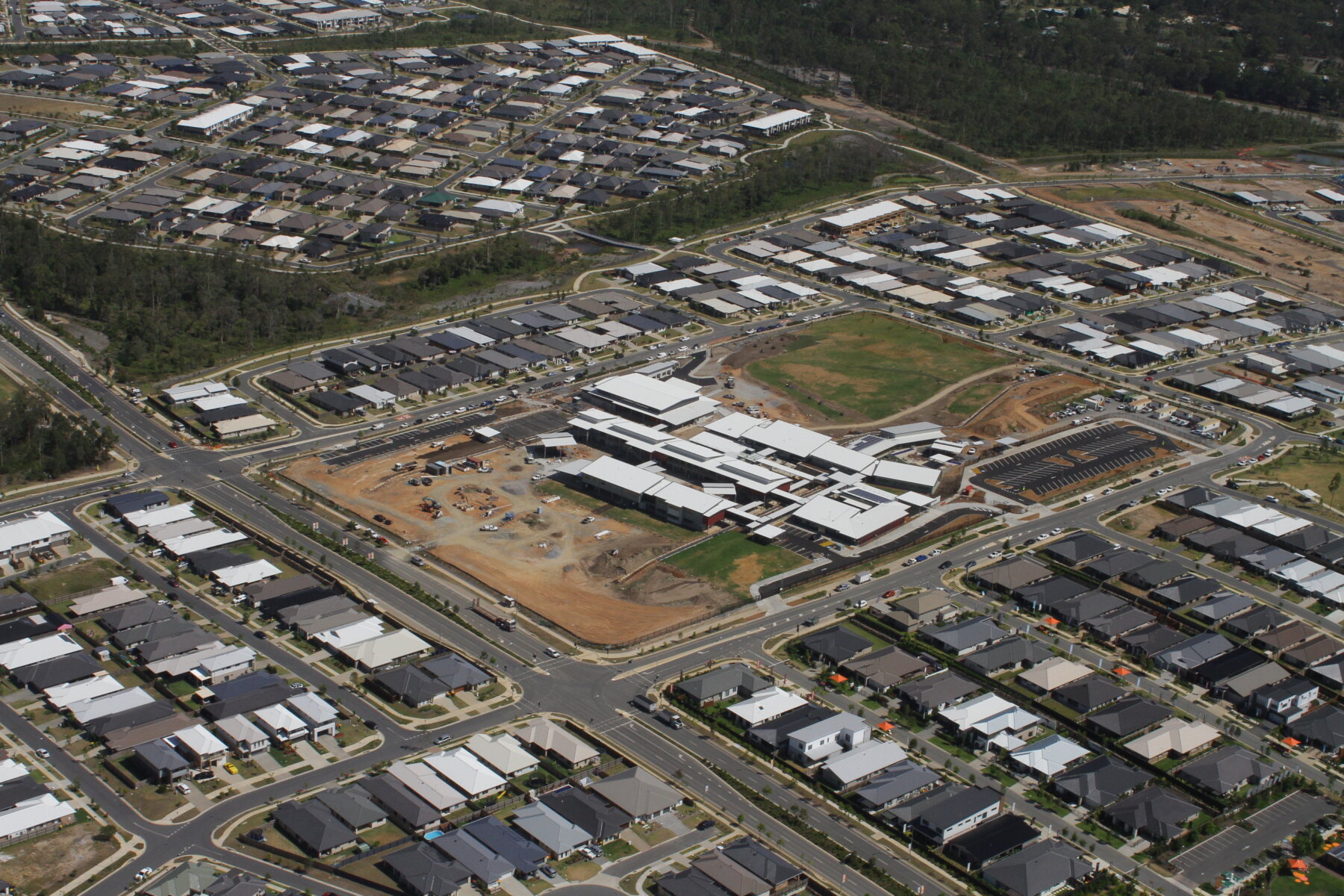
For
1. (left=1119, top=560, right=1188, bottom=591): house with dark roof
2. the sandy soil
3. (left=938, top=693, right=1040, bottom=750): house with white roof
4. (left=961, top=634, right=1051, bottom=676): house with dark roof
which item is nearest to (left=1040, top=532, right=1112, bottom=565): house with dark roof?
(left=1119, top=560, right=1188, bottom=591): house with dark roof

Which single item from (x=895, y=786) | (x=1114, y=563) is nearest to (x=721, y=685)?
(x=895, y=786)

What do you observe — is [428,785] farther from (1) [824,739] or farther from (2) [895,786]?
(2) [895,786]

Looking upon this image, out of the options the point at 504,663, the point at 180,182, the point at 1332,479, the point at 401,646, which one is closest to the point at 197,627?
the point at 401,646

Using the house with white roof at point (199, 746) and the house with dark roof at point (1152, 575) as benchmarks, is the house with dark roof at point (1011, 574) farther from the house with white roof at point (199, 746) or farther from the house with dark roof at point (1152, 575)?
the house with white roof at point (199, 746)

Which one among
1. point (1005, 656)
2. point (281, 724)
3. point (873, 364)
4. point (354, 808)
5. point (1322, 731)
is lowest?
point (354, 808)

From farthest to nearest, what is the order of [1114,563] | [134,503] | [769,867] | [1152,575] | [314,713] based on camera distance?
[134,503], [1114,563], [1152,575], [314,713], [769,867]

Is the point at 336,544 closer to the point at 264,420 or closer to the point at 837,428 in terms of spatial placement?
the point at 264,420
